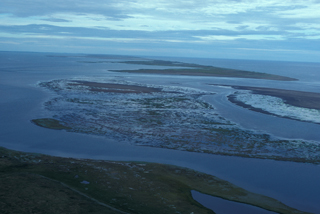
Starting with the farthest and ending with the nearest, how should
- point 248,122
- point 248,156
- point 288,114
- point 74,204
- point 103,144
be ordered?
point 288,114 → point 248,122 → point 103,144 → point 248,156 → point 74,204

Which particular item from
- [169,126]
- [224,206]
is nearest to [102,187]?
[224,206]

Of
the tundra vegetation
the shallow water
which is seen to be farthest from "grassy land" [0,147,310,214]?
the tundra vegetation

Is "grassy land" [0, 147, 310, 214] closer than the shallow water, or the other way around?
"grassy land" [0, 147, 310, 214]

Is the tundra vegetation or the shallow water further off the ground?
the tundra vegetation

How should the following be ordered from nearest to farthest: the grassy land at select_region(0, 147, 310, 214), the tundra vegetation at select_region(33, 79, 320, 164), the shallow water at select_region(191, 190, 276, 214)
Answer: the grassy land at select_region(0, 147, 310, 214), the shallow water at select_region(191, 190, 276, 214), the tundra vegetation at select_region(33, 79, 320, 164)

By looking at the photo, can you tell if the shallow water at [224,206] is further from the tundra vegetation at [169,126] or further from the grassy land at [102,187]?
the tundra vegetation at [169,126]

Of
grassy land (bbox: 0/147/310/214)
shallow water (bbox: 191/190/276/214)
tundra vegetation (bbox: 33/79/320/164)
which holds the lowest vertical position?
shallow water (bbox: 191/190/276/214)

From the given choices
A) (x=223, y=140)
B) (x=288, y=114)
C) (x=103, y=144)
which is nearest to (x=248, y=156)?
(x=223, y=140)

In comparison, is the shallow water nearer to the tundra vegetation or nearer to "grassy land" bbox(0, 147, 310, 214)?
"grassy land" bbox(0, 147, 310, 214)

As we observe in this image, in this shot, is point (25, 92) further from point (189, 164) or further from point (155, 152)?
point (189, 164)
